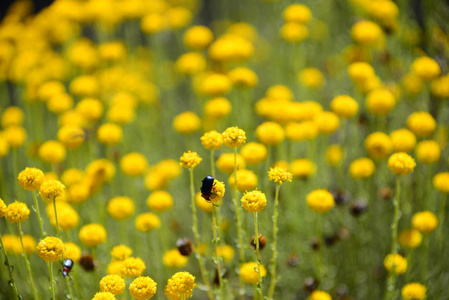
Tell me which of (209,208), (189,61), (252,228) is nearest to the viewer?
(209,208)

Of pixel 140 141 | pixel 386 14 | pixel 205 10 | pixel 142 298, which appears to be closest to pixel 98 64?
pixel 140 141

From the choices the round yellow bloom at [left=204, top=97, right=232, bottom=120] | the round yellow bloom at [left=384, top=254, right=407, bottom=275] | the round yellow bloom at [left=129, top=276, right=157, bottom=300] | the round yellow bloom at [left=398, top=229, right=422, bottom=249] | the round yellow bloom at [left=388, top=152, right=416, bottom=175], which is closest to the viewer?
the round yellow bloom at [left=129, top=276, right=157, bottom=300]

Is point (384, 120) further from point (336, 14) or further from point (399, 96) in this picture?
point (336, 14)

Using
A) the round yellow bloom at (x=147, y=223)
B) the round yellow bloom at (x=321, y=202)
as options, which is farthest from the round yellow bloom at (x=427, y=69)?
the round yellow bloom at (x=147, y=223)

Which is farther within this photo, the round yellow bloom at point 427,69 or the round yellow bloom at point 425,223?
the round yellow bloom at point 427,69

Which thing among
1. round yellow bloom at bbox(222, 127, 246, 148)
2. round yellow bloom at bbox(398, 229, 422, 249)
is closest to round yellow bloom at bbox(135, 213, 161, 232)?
round yellow bloom at bbox(222, 127, 246, 148)

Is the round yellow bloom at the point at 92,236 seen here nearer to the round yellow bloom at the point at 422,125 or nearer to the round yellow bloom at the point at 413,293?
the round yellow bloom at the point at 413,293

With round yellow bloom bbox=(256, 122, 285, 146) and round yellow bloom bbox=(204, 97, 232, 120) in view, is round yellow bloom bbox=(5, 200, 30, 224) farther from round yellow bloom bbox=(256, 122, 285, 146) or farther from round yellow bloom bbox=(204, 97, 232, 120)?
round yellow bloom bbox=(204, 97, 232, 120)
